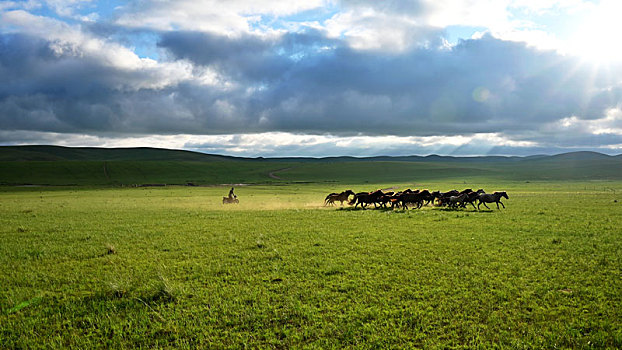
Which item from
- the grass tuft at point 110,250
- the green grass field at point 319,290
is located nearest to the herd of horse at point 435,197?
the green grass field at point 319,290

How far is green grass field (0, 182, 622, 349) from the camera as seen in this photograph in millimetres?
7324

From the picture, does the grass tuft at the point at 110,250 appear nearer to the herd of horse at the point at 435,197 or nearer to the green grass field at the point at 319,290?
the green grass field at the point at 319,290

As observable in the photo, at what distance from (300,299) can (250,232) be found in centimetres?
964

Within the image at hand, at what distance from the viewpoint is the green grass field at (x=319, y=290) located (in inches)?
288

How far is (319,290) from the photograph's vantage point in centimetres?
952

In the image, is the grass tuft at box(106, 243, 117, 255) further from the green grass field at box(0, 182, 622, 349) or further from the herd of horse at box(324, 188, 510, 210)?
the herd of horse at box(324, 188, 510, 210)

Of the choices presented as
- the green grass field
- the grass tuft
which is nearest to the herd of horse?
the green grass field

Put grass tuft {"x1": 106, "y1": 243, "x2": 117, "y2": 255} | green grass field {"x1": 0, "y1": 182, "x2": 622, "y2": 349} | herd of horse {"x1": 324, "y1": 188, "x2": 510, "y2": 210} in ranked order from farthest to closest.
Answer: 1. herd of horse {"x1": 324, "y1": 188, "x2": 510, "y2": 210}
2. grass tuft {"x1": 106, "y1": 243, "x2": 117, "y2": 255}
3. green grass field {"x1": 0, "y1": 182, "x2": 622, "y2": 349}

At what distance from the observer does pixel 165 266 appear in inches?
472

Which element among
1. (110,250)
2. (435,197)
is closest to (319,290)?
(110,250)

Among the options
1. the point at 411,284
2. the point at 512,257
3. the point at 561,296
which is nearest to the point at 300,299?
the point at 411,284

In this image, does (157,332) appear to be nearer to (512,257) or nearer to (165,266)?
(165,266)

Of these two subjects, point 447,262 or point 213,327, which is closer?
Answer: point 213,327

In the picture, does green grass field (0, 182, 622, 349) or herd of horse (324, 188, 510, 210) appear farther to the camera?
herd of horse (324, 188, 510, 210)
